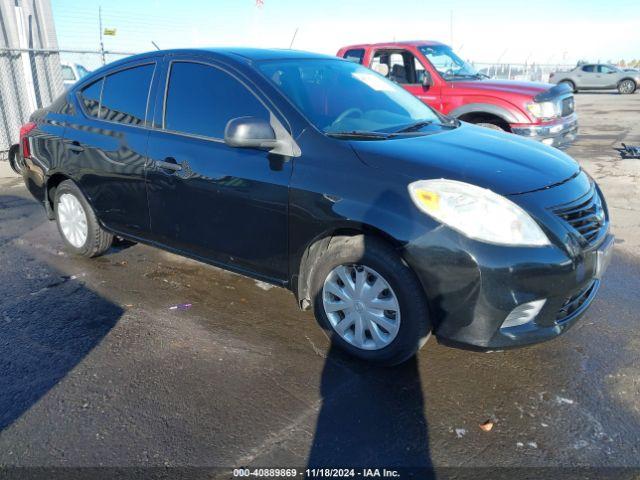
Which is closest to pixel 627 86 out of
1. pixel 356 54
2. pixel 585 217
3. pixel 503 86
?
pixel 356 54

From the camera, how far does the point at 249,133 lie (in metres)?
2.95

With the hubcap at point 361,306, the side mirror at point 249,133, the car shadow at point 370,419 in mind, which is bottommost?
the car shadow at point 370,419

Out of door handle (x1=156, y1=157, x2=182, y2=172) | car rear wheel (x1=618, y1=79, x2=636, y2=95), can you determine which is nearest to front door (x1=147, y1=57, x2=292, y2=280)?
door handle (x1=156, y1=157, x2=182, y2=172)

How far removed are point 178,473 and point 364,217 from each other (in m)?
1.49

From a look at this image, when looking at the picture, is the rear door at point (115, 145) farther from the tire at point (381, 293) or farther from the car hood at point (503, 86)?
the car hood at point (503, 86)

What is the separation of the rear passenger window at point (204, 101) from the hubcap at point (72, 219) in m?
1.47

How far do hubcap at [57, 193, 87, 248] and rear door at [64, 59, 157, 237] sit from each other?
26 centimetres

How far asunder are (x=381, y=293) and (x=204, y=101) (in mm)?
1782

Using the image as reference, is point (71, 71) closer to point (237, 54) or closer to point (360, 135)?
point (237, 54)

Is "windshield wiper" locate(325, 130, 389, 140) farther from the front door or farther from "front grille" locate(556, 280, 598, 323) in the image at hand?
"front grille" locate(556, 280, 598, 323)

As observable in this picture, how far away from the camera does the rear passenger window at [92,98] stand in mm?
4176

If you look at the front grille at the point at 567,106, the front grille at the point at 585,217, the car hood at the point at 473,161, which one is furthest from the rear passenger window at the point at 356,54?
the front grille at the point at 585,217

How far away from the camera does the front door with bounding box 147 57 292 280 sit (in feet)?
10.3

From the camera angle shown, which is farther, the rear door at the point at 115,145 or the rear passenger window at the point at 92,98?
the rear passenger window at the point at 92,98
